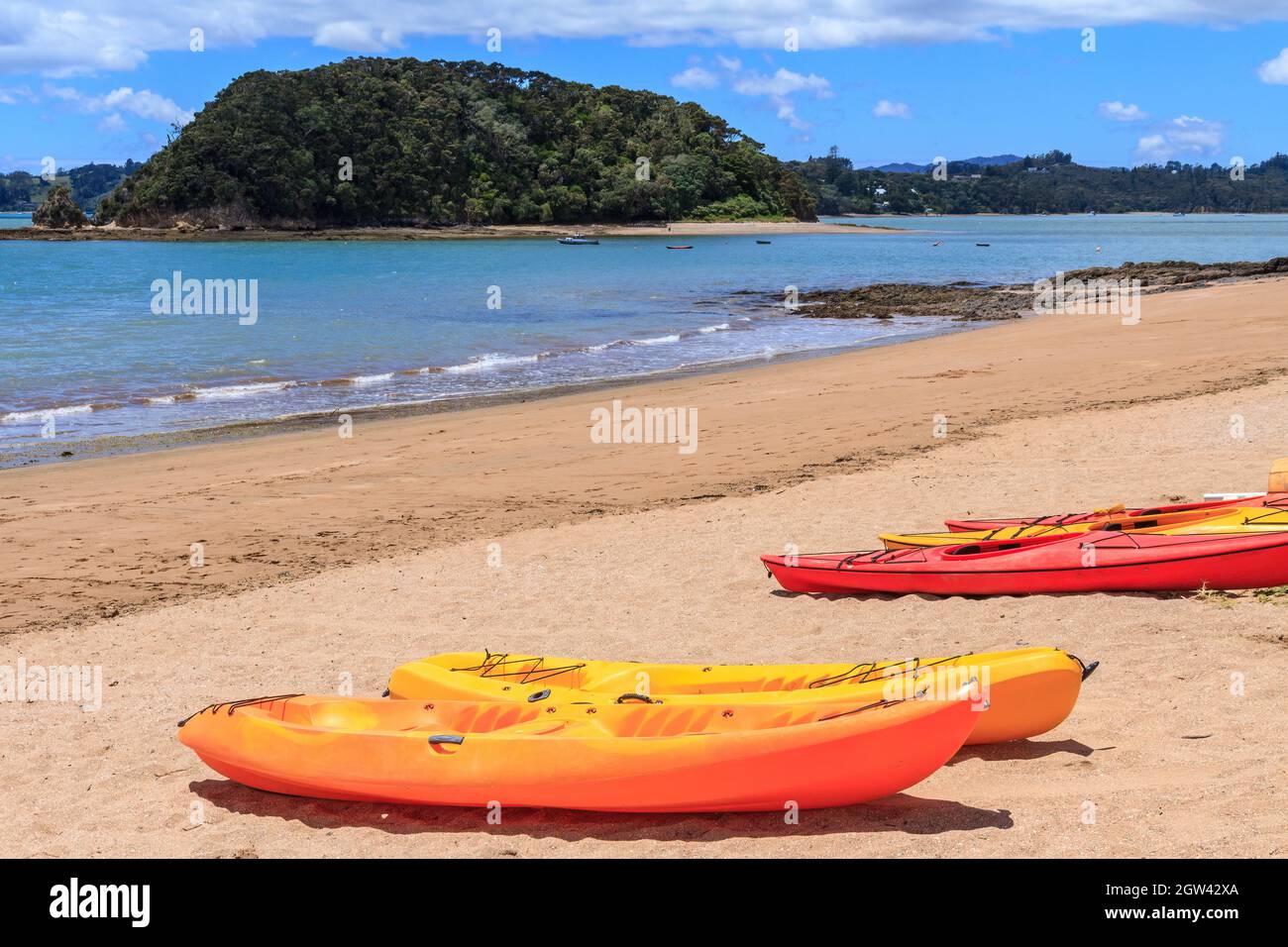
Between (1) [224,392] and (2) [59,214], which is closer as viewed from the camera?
(1) [224,392]

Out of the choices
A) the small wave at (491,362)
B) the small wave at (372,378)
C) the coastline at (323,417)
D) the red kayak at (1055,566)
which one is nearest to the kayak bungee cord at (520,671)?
the red kayak at (1055,566)

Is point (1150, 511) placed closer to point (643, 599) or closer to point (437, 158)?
point (643, 599)

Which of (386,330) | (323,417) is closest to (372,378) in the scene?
(323,417)

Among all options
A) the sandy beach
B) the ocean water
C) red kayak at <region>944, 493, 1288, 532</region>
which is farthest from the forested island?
red kayak at <region>944, 493, 1288, 532</region>

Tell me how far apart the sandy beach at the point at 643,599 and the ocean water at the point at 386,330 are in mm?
4022

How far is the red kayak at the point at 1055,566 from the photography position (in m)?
6.76

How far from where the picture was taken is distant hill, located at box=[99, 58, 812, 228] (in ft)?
326

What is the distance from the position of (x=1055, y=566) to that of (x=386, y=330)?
23084 millimetres

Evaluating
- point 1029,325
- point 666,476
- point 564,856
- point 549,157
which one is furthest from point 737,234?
point 564,856

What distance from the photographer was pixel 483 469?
1252cm

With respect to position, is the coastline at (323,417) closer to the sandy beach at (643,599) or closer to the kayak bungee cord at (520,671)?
the sandy beach at (643,599)

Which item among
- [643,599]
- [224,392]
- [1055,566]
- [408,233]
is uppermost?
[408,233]

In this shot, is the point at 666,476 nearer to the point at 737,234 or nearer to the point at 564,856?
the point at 564,856

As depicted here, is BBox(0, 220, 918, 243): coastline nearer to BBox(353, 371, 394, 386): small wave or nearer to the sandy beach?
BBox(353, 371, 394, 386): small wave
